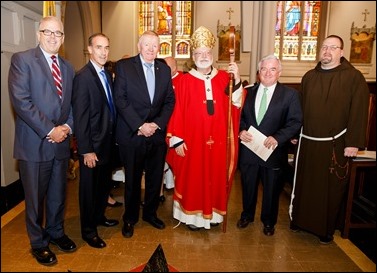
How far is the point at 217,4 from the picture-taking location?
36.2ft

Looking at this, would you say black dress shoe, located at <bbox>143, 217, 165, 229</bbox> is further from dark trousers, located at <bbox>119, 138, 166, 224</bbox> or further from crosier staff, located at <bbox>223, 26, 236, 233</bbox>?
crosier staff, located at <bbox>223, 26, 236, 233</bbox>

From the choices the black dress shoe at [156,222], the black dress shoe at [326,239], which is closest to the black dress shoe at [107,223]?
the black dress shoe at [156,222]

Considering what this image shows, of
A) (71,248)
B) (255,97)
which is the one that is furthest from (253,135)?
(71,248)

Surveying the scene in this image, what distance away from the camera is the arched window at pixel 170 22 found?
11.7 meters

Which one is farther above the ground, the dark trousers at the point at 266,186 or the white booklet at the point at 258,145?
the white booklet at the point at 258,145

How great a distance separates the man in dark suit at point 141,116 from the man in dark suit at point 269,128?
80cm

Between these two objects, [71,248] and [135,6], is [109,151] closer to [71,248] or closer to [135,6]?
[71,248]

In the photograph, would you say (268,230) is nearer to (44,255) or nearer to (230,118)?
(230,118)

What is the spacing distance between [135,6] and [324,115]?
10.0m

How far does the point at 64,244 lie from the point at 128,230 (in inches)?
23.3

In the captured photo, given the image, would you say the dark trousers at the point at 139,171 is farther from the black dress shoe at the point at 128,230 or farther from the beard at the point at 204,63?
the beard at the point at 204,63

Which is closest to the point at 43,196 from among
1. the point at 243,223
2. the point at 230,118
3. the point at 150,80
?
the point at 150,80

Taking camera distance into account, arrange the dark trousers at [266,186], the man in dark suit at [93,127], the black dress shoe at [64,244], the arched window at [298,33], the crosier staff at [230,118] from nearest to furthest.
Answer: the man in dark suit at [93,127]
the black dress shoe at [64,244]
the crosier staff at [230,118]
the dark trousers at [266,186]
the arched window at [298,33]

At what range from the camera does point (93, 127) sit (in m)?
2.71
